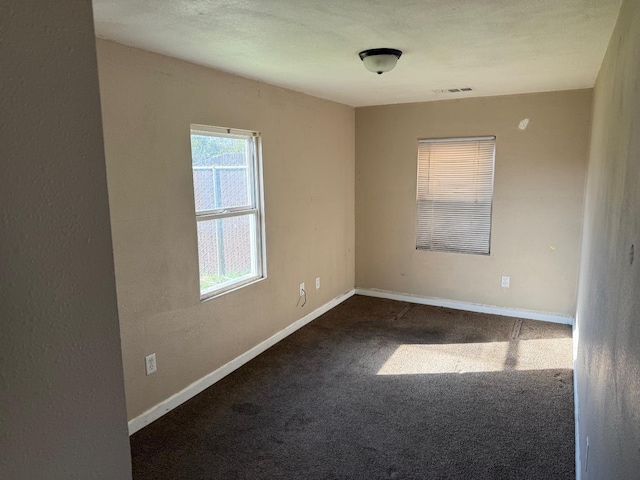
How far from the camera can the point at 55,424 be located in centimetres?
73

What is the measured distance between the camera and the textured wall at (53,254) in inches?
25.5

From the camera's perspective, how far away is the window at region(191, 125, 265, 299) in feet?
10.3

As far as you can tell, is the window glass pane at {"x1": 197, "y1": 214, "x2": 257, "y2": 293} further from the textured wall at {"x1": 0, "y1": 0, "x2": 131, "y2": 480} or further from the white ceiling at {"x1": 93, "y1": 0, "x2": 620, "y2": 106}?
the textured wall at {"x1": 0, "y1": 0, "x2": 131, "y2": 480}

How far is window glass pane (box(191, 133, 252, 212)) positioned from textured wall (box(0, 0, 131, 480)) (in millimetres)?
2351

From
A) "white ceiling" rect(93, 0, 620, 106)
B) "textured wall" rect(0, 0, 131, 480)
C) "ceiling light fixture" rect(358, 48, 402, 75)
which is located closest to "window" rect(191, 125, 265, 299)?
"white ceiling" rect(93, 0, 620, 106)

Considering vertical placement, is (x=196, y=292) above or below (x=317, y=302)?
above

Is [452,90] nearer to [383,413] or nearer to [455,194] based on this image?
[455,194]

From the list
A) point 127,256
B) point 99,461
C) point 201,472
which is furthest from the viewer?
point 127,256

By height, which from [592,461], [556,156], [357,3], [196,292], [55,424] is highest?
[357,3]

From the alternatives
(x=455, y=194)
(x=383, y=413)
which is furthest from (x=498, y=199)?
(x=383, y=413)

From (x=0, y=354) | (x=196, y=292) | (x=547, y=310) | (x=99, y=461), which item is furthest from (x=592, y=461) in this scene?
(x=547, y=310)

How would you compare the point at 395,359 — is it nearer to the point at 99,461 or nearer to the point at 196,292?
the point at 196,292

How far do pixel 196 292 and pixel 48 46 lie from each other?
8.38ft

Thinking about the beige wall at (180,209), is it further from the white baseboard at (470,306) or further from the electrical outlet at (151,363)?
the white baseboard at (470,306)
